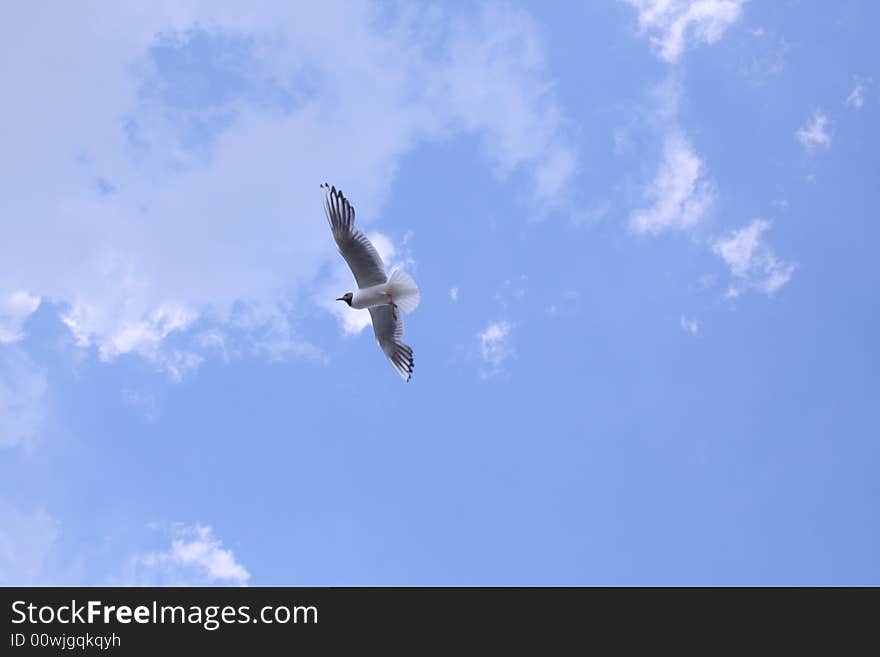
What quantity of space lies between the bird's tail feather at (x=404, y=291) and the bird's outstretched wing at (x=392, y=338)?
0.38m

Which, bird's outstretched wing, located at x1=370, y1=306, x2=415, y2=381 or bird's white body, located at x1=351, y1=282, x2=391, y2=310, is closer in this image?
bird's white body, located at x1=351, y1=282, x2=391, y2=310

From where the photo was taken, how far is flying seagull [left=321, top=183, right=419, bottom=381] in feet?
67.2

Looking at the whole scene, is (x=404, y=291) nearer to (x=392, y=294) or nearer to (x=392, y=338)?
(x=392, y=294)

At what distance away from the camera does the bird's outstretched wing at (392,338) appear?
21891 mm

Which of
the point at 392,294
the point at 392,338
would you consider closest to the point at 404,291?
the point at 392,294

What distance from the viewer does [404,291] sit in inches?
837

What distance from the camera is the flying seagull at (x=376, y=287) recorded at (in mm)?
20469

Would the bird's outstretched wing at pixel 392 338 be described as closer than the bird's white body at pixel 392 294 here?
No
